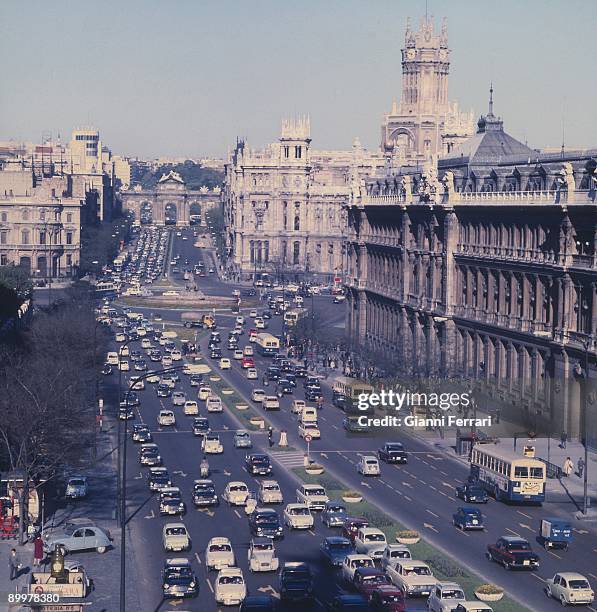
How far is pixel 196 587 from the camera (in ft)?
193

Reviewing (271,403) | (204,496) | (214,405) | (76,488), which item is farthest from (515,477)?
(214,405)

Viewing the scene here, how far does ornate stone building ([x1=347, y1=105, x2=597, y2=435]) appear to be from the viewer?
9950cm

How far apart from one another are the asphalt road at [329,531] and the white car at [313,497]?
2.64 m

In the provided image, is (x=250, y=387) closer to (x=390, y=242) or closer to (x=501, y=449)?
(x=390, y=242)

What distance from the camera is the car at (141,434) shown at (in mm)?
96875

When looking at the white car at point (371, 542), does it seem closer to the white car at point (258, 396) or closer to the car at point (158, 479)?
the car at point (158, 479)

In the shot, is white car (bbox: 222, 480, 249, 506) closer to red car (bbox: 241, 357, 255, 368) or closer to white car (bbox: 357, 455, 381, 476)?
white car (bbox: 357, 455, 381, 476)

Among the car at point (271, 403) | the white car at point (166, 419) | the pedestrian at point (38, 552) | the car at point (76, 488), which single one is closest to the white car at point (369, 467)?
the car at point (76, 488)

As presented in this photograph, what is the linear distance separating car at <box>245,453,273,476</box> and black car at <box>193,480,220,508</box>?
24.2ft

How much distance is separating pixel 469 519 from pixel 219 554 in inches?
525

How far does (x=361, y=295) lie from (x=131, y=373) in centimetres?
3186

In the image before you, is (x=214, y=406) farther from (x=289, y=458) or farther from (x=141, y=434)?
(x=289, y=458)

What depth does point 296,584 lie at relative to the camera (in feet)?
186

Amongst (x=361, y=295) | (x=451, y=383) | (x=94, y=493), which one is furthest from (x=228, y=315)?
(x=94, y=493)
